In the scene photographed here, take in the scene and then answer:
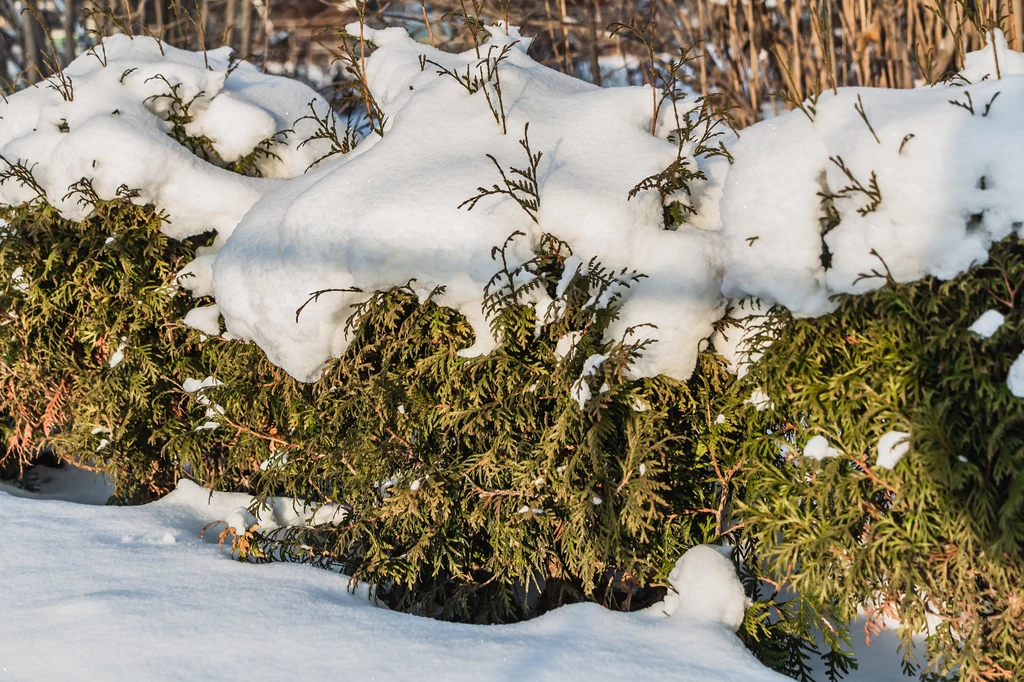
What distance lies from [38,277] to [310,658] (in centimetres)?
182

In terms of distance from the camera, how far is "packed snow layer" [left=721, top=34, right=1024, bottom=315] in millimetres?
1713

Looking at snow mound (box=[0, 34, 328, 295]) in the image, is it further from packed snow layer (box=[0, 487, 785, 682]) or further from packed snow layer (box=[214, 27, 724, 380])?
packed snow layer (box=[0, 487, 785, 682])

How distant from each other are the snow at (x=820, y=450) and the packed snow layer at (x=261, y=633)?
1.65ft

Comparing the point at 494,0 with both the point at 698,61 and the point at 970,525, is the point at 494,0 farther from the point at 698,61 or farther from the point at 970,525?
the point at 970,525

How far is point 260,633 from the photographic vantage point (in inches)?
77.0

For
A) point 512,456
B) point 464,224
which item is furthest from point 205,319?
point 512,456

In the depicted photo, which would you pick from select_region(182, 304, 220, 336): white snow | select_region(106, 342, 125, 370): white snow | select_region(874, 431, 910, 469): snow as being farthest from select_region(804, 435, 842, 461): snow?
select_region(106, 342, 125, 370): white snow

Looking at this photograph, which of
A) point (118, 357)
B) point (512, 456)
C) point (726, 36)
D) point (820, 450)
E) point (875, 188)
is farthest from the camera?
point (726, 36)

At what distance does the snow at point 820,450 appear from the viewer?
6.23 ft

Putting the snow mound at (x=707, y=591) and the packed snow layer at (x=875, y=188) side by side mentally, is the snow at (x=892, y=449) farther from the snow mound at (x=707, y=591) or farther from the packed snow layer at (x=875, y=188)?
the snow mound at (x=707, y=591)

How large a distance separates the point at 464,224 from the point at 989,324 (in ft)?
4.08

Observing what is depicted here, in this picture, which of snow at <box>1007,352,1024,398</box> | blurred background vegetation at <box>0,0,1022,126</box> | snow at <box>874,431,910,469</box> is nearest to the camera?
snow at <box>1007,352,1024,398</box>

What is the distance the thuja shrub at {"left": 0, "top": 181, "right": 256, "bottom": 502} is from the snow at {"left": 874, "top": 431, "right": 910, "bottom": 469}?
2032 mm

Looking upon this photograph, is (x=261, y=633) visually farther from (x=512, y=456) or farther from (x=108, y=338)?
A: (x=108, y=338)
